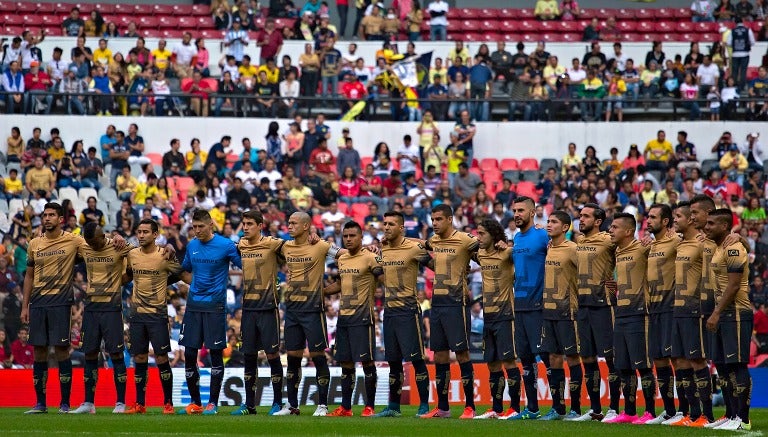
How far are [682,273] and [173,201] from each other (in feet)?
52.8

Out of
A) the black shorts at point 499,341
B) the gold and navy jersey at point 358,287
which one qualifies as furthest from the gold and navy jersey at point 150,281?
the black shorts at point 499,341

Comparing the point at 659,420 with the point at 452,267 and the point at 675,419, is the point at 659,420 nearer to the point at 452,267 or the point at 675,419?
the point at 675,419

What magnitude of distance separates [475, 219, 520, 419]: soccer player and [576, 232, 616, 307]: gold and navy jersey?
3.19 feet

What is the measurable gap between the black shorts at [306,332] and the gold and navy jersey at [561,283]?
2.88m

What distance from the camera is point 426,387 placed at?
58.8 ft

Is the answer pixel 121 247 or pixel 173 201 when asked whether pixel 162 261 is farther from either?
pixel 173 201

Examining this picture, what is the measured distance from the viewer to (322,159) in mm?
31828

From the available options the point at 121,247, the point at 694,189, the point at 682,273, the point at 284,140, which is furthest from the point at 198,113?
the point at 682,273

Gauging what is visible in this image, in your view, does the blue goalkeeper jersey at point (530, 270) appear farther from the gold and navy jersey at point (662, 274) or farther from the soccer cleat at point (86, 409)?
the soccer cleat at point (86, 409)

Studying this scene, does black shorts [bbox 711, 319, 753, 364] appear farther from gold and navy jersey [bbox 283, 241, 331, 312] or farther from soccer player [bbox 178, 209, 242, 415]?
soccer player [bbox 178, 209, 242, 415]

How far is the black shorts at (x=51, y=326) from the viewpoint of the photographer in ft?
59.6

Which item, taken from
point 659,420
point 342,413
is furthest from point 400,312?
point 659,420

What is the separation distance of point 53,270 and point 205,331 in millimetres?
2203

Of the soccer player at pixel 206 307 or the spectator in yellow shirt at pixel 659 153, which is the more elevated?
the spectator in yellow shirt at pixel 659 153
